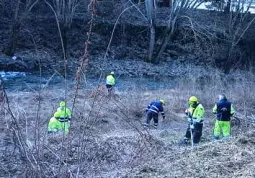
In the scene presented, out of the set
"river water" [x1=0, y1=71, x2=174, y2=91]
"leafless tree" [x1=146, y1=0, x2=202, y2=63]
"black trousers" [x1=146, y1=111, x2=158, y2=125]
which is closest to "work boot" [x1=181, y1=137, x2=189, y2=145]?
"black trousers" [x1=146, y1=111, x2=158, y2=125]

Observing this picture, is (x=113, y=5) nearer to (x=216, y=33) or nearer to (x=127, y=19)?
(x=127, y=19)

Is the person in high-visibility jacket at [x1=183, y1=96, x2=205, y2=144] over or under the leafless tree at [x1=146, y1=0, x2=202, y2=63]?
under

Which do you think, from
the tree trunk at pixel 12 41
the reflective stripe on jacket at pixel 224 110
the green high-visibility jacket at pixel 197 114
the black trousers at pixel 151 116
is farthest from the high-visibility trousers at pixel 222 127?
the tree trunk at pixel 12 41

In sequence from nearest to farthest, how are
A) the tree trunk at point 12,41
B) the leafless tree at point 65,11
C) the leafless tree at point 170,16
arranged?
the tree trunk at point 12,41 → the leafless tree at point 65,11 → the leafless tree at point 170,16

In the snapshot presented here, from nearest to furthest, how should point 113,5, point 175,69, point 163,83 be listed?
point 163,83, point 175,69, point 113,5

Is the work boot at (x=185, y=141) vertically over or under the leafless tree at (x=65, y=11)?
under

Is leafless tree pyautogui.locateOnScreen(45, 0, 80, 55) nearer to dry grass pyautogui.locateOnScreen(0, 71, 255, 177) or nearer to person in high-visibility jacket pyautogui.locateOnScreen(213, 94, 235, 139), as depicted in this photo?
dry grass pyautogui.locateOnScreen(0, 71, 255, 177)

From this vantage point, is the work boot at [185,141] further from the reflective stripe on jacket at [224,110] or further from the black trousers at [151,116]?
the black trousers at [151,116]

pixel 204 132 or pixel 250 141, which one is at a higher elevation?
pixel 250 141

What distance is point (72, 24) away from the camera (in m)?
34.8

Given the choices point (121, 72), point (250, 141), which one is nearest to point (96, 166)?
point (250, 141)

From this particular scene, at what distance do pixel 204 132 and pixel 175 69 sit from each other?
16916mm

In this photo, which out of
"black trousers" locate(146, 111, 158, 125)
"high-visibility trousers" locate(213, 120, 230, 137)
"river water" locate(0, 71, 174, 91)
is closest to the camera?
"high-visibility trousers" locate(213, 120, 230, 137)

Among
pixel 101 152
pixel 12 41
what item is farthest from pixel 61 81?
pixel 101 152
